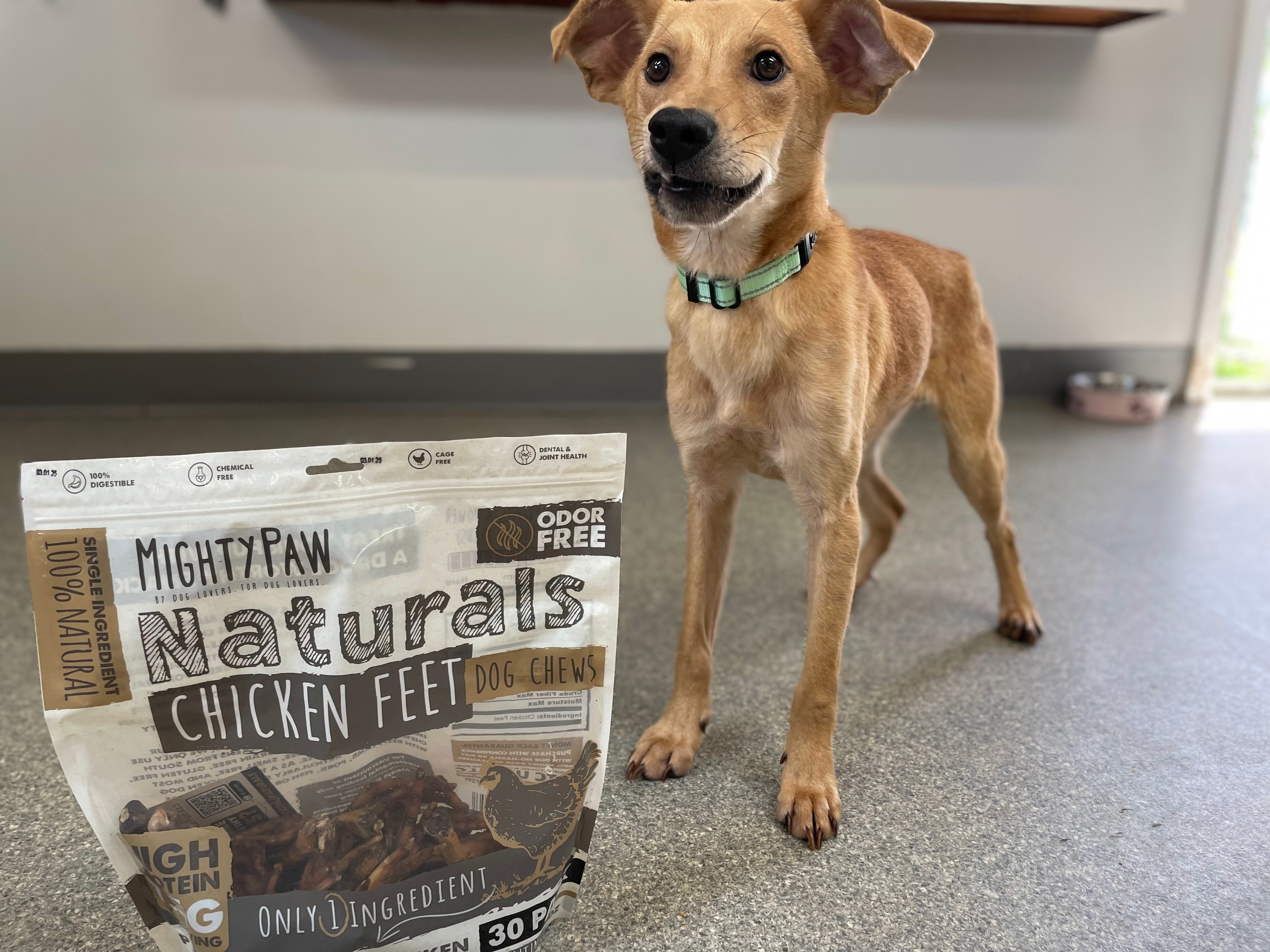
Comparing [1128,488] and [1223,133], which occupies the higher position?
[1223,133]

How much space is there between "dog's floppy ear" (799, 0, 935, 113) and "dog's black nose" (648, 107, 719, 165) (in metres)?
0.25

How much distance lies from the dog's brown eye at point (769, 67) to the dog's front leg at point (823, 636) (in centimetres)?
49

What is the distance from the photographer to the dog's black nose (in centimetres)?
93

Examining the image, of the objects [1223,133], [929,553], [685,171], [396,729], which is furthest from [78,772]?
[1223,133]

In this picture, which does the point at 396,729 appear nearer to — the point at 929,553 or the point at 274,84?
the point at 929,553

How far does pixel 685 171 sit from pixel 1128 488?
6.65ft

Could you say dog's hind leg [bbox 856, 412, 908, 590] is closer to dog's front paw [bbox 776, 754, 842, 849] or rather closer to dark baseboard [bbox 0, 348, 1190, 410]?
dog's front paw [bbox 776, 754, 842, 849]

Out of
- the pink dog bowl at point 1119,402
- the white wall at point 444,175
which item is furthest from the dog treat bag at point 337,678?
the pink dog bowl at point 1119,402

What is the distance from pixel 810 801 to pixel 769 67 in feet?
2.93

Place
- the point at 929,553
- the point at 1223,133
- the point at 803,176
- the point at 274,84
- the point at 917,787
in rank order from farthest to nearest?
the point at 1223,133 < the point at 274,84 < the point at 929,553 < the point at 917,787 < the point at 803,176

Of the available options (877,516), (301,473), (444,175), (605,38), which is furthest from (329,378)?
(301,473)

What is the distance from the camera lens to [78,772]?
2.54 feet

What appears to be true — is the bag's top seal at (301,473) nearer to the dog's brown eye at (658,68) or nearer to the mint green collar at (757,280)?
the mint green collar at (757,280)

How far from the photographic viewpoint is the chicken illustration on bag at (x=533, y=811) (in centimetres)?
89
